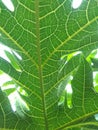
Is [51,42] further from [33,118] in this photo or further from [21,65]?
[33,118]

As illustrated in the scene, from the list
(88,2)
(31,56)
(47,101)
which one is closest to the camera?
(88,2)

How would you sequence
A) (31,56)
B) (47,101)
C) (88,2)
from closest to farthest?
(88,2)
(31,56)
(47,101)

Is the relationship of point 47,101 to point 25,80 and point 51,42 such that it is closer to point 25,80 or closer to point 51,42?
point 25,80

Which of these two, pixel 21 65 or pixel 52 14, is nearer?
pixel 52 14

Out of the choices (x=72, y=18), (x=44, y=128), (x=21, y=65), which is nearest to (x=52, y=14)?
(x=72, y=18)

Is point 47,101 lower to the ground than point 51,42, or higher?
lower

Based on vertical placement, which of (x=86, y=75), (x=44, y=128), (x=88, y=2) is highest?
(x=88, y=2)
